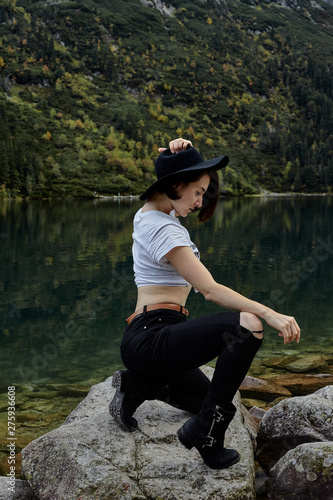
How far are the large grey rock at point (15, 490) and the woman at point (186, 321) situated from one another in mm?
1546

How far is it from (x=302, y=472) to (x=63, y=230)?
4337 centimetres

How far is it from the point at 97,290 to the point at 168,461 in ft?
57.4

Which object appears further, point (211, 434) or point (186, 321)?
point (186, 321)

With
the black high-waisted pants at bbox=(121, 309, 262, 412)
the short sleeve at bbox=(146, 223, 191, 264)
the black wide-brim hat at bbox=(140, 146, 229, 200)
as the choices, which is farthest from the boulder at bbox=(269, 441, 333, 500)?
the black wide-brim hat at bbox=(140, 146, 229, 200)

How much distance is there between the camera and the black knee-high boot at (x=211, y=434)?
4.22 m

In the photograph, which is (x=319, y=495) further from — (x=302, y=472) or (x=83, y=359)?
(x=83, y=359)

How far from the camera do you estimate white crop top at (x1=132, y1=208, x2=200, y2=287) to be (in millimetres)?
4109

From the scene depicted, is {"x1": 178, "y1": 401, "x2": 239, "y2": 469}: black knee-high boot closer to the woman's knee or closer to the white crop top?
the woman's knee

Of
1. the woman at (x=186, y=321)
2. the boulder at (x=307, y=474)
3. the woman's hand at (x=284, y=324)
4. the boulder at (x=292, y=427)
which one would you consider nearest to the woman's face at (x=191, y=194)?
the woman at (x=186, y=321)

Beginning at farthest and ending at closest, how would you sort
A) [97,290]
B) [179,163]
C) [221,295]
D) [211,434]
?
[97,290]
[179,163]
[211,434]
[221,295]

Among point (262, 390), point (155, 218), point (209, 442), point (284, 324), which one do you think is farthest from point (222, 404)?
point (262, 390)

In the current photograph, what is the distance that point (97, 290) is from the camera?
21.7 meters

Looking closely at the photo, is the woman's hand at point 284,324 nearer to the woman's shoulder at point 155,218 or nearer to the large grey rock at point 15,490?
the woman's shoulder at point 155,218

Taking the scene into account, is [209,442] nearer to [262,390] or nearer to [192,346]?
[192,346]
